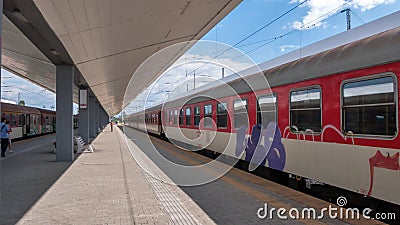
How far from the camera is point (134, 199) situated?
7.20 metres

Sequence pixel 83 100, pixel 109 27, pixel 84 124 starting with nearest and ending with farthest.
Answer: pixel 109 27, pixel 83 100, pixel 84 124

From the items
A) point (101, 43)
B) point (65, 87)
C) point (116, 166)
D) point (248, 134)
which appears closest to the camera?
point (248, 134)

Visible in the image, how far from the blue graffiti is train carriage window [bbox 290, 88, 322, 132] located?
72 cm

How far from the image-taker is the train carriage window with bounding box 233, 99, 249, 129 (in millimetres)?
9898

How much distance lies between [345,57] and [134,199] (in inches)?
190

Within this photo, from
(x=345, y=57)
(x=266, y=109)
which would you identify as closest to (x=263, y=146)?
(x=266, y=109)

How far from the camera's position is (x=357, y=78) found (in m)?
5.66

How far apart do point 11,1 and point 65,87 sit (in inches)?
276

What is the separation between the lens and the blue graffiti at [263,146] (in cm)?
805

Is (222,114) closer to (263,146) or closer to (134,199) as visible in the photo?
(263,146)

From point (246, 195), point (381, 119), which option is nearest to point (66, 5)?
point (246, 195)

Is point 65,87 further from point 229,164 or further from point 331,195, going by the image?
point 331,195

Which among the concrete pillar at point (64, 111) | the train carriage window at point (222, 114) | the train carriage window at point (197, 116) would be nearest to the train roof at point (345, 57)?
the train carriage window at point (222, 114)

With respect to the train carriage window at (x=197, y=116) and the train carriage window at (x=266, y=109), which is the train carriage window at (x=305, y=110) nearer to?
the train carriage window at (x=266, y=109)
